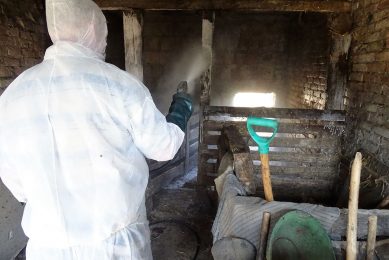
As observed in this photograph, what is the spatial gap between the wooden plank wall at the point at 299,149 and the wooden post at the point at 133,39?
3.47ft

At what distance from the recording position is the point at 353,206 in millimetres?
1581

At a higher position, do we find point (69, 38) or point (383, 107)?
point (69, 38)

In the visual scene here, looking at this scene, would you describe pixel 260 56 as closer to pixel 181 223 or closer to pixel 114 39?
pixel 114 39

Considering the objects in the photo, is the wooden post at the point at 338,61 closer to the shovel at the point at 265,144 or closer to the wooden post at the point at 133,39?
the shovel at the point at 265,144

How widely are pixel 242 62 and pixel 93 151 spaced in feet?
18.7

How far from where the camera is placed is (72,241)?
4.62 ft

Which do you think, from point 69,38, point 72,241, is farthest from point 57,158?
point 69,38

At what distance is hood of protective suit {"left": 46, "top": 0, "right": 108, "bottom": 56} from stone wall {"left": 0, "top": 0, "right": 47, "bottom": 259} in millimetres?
1625

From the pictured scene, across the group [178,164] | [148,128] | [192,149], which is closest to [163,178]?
[178,164]

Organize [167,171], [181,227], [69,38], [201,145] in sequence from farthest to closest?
[167,171], [201,145], [181,227], [69,38]

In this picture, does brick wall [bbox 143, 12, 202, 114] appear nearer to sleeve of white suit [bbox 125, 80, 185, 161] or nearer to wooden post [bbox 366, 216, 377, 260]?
sleeve of white suit [bbox 125, 80, 185, 161]

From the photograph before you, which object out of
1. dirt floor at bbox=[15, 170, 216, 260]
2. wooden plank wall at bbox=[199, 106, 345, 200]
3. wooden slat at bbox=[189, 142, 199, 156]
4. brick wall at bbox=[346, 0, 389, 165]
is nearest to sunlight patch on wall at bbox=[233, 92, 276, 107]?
wooden slat at bbox=[189, 142, 199, 156]

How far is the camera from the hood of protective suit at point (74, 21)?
140cm

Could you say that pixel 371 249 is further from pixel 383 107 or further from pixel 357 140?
pixel 357 140
